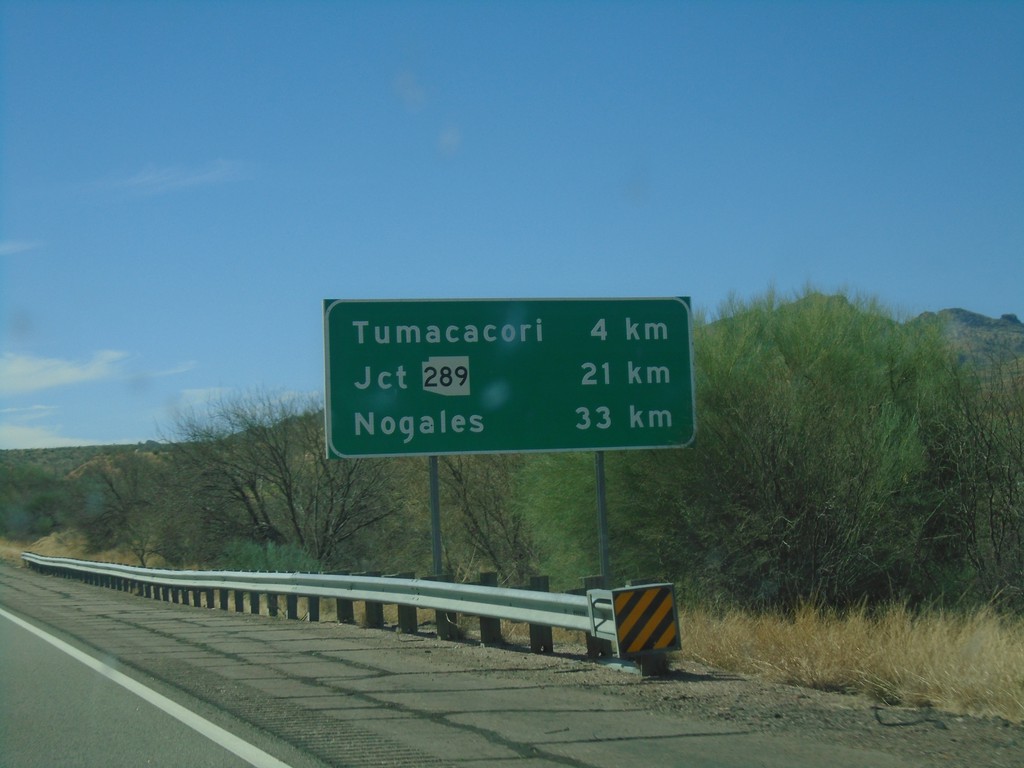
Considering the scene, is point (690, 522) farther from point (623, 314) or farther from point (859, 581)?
point (623, 314)

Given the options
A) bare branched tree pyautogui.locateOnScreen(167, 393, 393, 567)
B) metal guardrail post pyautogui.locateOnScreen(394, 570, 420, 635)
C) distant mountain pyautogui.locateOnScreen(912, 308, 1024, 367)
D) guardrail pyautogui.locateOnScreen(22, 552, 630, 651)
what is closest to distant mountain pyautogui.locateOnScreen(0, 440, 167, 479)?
bare branched tree pyautogui.locateOnScreen(167, 393, 393, 567)

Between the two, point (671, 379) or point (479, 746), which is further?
point (671, 379)

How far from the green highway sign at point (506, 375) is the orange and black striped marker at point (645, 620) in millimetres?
6561

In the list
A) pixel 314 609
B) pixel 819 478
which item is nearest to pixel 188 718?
pixel 314 609

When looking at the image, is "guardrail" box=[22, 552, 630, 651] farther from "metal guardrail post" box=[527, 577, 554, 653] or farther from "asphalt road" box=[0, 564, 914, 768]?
"asphalt road" box=[0, 564, 914, 768]

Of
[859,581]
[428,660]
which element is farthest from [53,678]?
[859,581]

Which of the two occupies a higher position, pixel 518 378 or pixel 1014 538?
pixel 518 378

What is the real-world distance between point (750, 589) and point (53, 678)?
491 inches

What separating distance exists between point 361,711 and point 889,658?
452 centimetres

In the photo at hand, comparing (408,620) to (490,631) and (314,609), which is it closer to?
(490,631)

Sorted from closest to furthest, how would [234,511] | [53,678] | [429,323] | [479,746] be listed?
[479,746] → [53,678] → [429,323] → [234,511]

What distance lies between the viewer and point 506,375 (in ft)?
55.7

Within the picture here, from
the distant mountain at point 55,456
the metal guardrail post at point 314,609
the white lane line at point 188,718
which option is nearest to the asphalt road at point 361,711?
the white lane line at point 188,718

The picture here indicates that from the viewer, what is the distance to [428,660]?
477 inches
